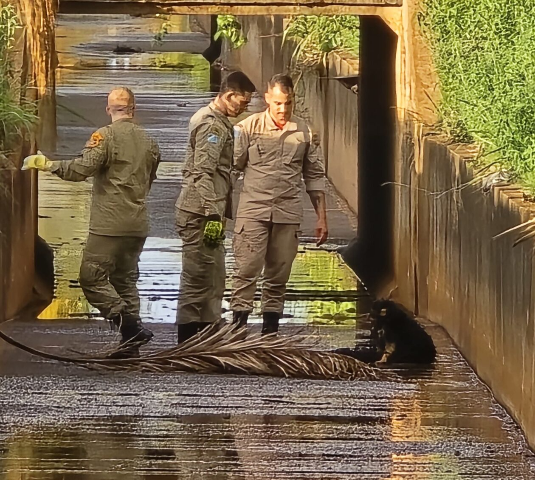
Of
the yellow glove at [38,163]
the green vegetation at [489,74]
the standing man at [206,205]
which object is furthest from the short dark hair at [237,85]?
the green vegetation at [489,74]

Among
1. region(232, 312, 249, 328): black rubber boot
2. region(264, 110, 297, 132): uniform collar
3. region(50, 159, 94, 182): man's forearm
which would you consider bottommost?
region(232, 312, 249, 328): black rubber boot

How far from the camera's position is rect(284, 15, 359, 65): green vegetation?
16719 mm

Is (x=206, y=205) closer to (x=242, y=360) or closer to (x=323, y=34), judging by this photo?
(x=242, y=360)

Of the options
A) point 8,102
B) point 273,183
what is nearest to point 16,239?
point 8,102

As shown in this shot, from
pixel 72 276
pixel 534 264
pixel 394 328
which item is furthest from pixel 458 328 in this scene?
pixel 72 276

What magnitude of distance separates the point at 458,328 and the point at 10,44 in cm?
388

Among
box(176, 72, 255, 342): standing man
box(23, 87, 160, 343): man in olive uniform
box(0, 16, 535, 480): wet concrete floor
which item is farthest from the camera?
box(176, 72, 255, 342): standing man

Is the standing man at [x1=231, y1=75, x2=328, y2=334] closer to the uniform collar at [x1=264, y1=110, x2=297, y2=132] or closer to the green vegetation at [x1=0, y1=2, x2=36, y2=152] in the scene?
the uniform collar at [x1=264, y1=110, x2=297, y2=132]

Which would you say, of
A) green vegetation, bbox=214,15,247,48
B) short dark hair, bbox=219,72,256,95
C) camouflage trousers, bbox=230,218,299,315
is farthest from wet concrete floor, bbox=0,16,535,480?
green vegetation, bbox=214,15,247,48

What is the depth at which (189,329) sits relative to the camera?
909 cm

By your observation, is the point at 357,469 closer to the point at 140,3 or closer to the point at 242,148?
the point at 242,148

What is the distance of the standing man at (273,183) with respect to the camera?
8977 millimetres

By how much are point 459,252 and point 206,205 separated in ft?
5.39

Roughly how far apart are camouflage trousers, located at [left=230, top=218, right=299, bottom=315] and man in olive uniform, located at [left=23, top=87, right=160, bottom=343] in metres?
0.68
